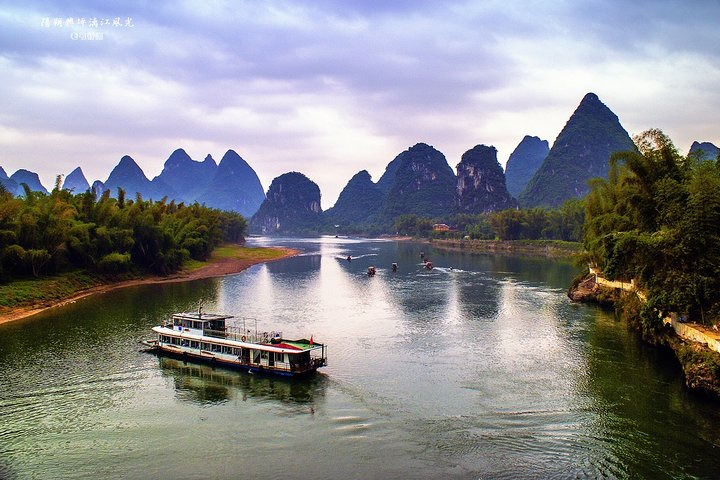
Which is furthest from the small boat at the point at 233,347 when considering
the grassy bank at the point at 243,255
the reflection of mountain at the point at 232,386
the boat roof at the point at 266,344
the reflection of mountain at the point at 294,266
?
the grassy bank at the point at 243,255

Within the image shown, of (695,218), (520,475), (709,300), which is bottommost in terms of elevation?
(520,475)

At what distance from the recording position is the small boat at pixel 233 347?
31.7 m

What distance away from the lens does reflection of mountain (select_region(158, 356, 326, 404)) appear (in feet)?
94.8

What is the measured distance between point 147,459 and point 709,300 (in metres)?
29.7

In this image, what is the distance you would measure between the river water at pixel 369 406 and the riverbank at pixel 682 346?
89cm

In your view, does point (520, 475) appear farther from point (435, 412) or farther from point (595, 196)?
point (595, 196)

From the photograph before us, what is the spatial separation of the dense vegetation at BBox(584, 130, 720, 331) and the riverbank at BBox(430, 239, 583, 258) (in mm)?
74197

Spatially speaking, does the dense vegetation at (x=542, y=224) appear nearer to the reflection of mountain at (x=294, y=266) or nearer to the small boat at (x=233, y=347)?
the reflection of mountain at (x=294, y=266)

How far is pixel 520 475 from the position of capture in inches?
790

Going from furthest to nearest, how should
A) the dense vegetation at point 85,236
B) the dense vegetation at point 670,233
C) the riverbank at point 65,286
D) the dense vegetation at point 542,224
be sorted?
the dense vegetation at point 542,224 → the dense vegetation at point 85,236 → the riverbank at point 65,286 → the dense vegetation at point 670,233

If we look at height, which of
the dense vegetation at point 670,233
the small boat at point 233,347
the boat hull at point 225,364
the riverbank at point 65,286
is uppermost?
the dense vegetation at point 670,233

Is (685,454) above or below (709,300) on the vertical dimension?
below

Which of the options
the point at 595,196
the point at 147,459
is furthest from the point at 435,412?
the point at 595,196

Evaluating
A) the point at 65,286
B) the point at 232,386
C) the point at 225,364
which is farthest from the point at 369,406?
the point at 65,286
